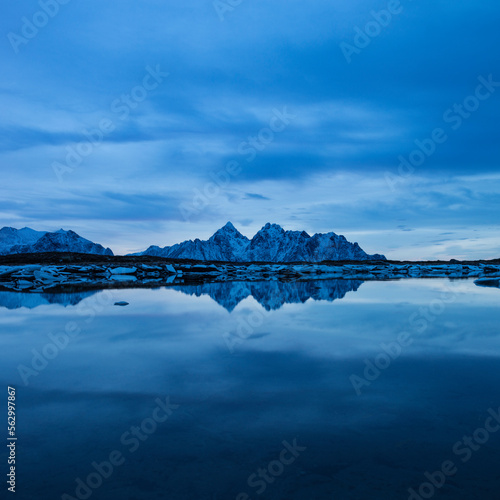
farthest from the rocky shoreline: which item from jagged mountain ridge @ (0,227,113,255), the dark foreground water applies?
jagged mountain ridge @ (0,227,113,255)

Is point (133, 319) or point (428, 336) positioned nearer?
point (428, 336)

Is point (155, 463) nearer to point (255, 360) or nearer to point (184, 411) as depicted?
point (184, 411)

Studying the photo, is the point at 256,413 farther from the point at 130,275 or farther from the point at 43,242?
the point at 43,242

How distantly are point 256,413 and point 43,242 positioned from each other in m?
163

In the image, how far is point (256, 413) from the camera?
5324 millimetres

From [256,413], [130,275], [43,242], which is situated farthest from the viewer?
[43,242]

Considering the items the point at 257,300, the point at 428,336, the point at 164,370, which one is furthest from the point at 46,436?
the point at 257,300

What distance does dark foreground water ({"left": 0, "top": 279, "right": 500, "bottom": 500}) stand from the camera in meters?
Result: 3.77

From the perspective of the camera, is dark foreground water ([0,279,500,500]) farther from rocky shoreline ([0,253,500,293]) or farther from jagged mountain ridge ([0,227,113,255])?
jagged mountain ridge ([0,227,113,255])

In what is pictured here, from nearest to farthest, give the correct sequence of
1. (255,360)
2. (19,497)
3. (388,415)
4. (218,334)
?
(19,497) < (388,415) < (255,360) < (218,334)

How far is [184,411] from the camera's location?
17.7 ft

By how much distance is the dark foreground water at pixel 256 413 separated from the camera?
377 centimetres

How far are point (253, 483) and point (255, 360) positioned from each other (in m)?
4.37

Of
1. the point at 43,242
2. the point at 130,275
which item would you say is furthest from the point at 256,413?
the point at 43,242
